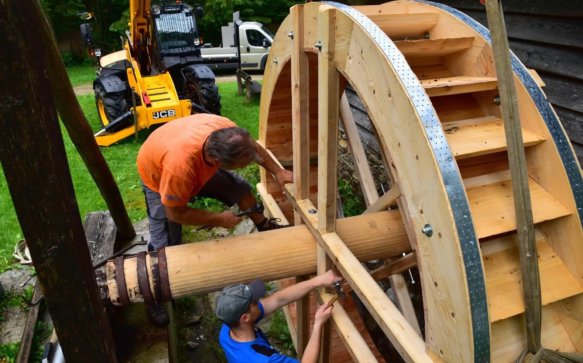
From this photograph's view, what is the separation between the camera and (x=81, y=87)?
14.7 meters

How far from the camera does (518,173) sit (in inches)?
66.9

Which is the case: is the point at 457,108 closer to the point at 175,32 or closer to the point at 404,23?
the point at 404,23

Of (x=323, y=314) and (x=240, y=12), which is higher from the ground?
(x=240, y=12)

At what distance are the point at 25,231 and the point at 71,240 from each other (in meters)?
0.17

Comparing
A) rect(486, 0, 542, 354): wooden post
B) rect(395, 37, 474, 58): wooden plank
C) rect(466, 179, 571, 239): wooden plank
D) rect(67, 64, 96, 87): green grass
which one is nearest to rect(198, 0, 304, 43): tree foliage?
rect(67, 64, 96, 87): green grass

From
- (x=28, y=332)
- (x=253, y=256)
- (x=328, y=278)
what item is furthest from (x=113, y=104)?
(x=328, y=278)

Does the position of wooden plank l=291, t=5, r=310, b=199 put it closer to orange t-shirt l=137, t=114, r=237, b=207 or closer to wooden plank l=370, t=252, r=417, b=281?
orange t-shirt l=137, t=114, r=237, b=207

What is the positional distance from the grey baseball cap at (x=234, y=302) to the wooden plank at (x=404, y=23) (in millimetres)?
1685

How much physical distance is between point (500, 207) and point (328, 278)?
3.62 feet

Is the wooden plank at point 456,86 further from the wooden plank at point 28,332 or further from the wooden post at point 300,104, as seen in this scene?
the wooden plank at point 28,332

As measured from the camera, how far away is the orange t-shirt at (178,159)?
2893mm

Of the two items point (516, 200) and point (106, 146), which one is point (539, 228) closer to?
point (516, 200)

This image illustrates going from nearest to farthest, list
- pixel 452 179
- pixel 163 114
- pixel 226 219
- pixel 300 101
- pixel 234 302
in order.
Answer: pixel 452 179, pixel 234 302, pixel 300 101, pixel 226 219, pixel 163 114

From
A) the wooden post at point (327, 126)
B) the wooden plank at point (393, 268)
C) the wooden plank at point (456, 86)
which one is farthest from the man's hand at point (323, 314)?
the wooden plank at point (456, 86)
